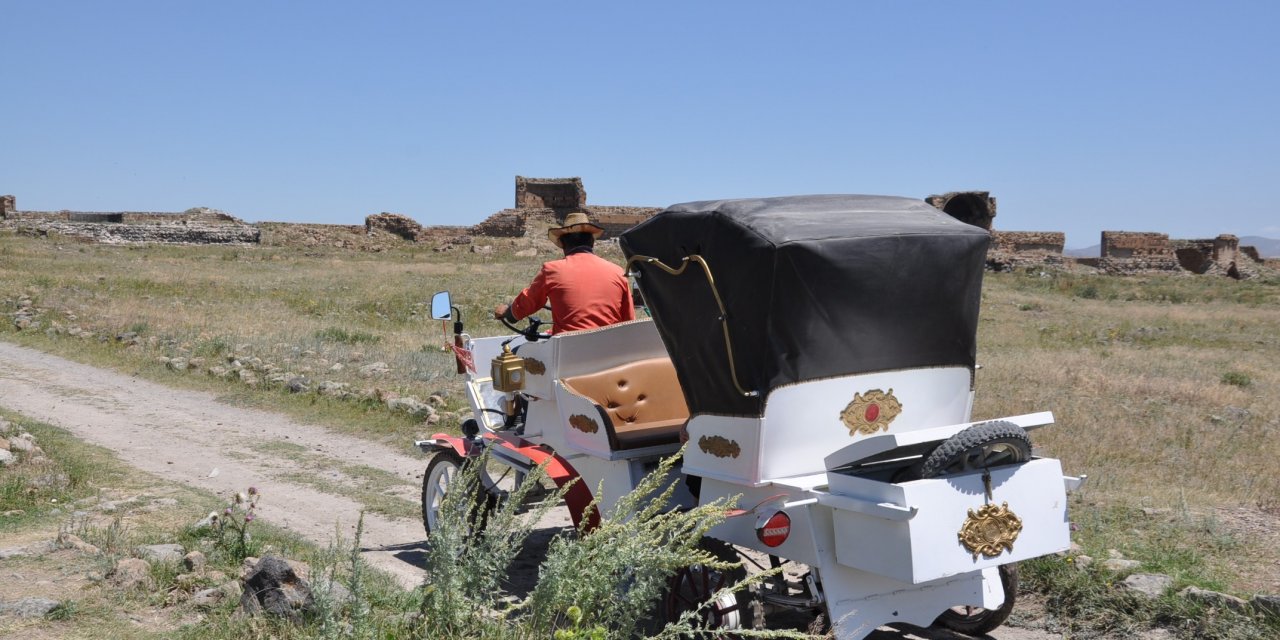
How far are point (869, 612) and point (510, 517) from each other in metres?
1.56

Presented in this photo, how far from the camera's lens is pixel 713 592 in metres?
4.77

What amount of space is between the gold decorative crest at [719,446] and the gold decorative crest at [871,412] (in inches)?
18.9

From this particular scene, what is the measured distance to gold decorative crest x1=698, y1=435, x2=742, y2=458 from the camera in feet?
15.0

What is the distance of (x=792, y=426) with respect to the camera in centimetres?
447

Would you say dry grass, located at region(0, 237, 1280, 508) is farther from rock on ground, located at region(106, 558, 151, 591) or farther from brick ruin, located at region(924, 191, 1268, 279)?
brick ruin, located at region(924, 191, 1268, 279)

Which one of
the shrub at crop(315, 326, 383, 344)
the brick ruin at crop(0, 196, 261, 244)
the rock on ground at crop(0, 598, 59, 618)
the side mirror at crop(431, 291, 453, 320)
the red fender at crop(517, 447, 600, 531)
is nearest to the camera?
the rock on ground at crop(0, 598, 59, 618)

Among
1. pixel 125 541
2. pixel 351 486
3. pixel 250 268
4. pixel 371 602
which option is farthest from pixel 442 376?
pixel 250 268

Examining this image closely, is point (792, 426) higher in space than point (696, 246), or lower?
lower

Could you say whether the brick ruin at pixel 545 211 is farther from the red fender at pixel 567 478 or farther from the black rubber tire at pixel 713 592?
the black rubber tire at pixel 713 592

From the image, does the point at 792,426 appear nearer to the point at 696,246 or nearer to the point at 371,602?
the point at 696,246

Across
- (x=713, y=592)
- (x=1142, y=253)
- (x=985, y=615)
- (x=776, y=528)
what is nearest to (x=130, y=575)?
(x=713, y=592)

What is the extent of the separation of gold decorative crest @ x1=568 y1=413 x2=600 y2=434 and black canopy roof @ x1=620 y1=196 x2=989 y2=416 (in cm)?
87

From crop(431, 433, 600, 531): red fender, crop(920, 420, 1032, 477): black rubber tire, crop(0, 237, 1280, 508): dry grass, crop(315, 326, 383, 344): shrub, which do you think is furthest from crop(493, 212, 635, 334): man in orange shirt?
crop(315, 326, 383, 344): shrub

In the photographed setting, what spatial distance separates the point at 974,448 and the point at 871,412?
0.57m
